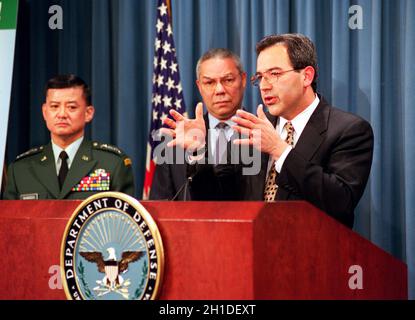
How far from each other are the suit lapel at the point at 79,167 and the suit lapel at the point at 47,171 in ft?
0.18

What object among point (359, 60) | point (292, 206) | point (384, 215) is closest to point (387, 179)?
point (384, 215)

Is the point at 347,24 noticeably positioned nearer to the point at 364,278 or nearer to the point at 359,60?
the point at 359,60

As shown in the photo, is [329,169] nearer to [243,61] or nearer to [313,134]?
[313,134]

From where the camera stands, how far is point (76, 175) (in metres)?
3.41

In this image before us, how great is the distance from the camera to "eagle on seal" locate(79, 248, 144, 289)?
1.65 metres

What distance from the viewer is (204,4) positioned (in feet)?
13.0

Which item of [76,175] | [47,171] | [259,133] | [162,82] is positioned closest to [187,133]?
[259,133]

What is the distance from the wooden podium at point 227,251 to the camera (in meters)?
1.56

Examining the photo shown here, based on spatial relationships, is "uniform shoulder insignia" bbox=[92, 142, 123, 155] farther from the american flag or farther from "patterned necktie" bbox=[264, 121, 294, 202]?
"patterned necktie" bbox=[264, 121, 294, 202]

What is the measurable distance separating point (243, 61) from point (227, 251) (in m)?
Result: 2.37
